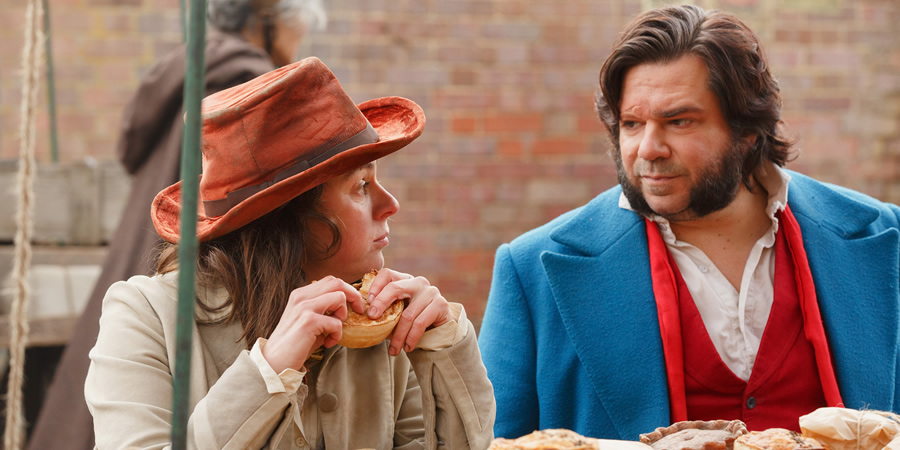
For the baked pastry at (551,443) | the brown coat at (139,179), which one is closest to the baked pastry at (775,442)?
the baked pastry at (551,443)

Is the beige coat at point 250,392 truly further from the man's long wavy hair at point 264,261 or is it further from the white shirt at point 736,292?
the white shirt at point 736,292

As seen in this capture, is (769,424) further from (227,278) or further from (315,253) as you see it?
(227,278)

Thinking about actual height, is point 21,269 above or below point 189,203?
below

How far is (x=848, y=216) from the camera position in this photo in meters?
2.42

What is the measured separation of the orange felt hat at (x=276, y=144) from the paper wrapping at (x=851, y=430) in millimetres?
840

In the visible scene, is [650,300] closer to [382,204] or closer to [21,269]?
[382,204]

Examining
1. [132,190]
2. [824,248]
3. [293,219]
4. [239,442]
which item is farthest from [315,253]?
[132,190]

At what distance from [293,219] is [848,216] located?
1556 mm

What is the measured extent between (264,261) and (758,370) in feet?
4.01

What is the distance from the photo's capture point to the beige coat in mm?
1373

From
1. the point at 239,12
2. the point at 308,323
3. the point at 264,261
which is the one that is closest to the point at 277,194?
the point at 264,261

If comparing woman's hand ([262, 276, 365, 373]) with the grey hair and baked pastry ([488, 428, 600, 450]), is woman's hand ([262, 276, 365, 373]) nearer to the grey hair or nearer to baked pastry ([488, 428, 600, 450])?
baked pastry ([488, 428, 600, 450])

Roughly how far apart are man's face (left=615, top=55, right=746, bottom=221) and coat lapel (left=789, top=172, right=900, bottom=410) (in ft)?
0.99

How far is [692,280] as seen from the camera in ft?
7.56
